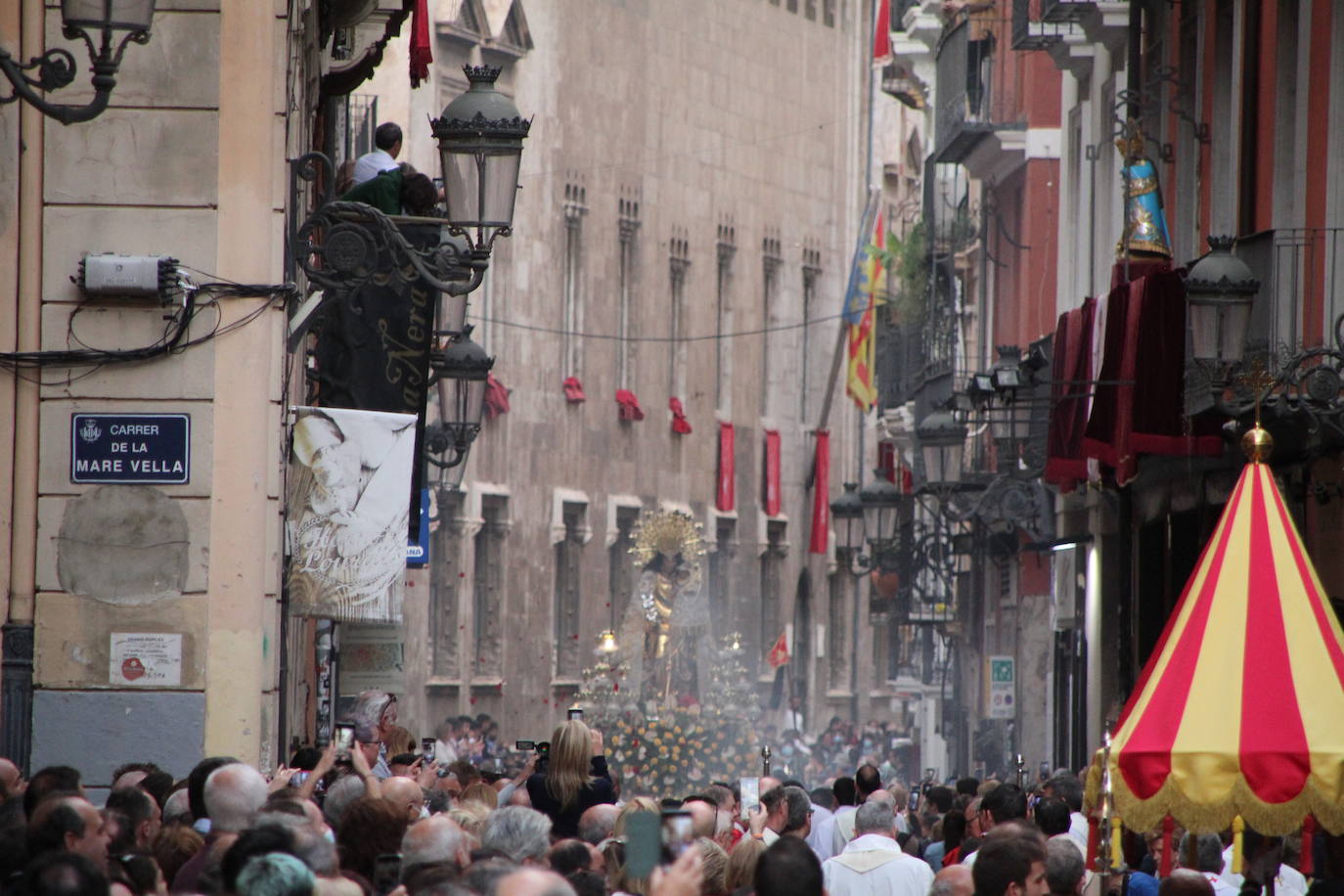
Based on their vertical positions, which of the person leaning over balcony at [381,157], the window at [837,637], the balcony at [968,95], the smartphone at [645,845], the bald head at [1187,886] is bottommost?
the window at [837,637]

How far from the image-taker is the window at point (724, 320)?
179 feet

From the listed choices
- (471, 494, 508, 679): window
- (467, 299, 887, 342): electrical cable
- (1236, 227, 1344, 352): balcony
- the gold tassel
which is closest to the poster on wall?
the gold tassel

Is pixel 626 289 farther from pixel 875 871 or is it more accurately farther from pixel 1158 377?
pixel 875 871

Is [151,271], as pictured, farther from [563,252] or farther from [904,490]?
[563,252]

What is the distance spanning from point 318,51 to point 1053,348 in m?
8.14

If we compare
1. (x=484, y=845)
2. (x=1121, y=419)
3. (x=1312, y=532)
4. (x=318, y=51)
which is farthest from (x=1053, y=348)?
(x=484, y=845)

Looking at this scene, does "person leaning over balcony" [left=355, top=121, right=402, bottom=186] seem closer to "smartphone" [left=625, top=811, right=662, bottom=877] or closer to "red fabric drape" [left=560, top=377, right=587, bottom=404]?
"smartphone" [left=625, top=811, right=662, bottom=877]

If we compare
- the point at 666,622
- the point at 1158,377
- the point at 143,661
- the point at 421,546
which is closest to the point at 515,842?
the point at 143,661

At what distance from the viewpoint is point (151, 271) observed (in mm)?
12828

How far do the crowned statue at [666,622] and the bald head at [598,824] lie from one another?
14239mm

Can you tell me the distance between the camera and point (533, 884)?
6316 millimetres

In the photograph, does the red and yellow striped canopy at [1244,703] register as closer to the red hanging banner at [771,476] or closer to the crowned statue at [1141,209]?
the crowned statue at [1141,209]

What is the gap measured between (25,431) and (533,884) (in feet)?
23.4

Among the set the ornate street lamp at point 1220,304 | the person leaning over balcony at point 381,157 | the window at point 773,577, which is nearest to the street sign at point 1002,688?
the person leaning over balcony at point 381,157
